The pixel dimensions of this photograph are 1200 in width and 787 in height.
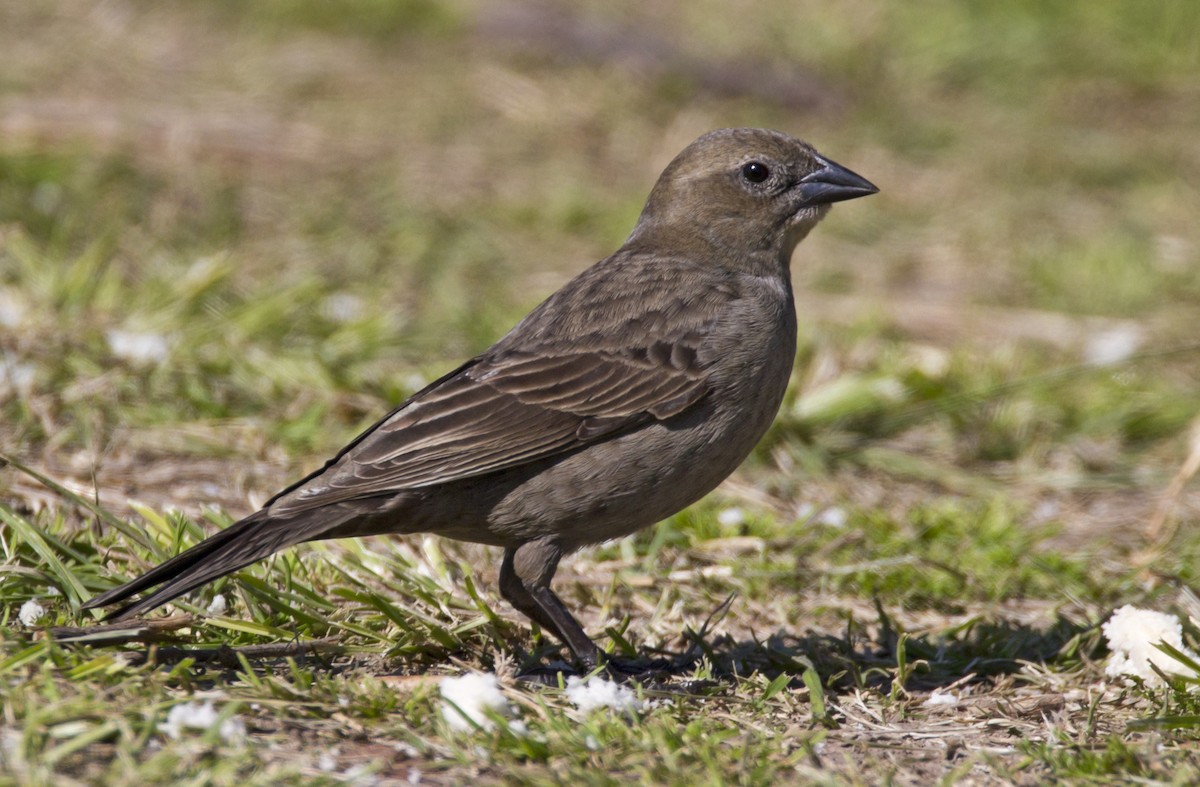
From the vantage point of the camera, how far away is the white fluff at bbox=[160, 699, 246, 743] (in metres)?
3.04

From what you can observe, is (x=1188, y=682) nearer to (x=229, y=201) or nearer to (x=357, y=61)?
(x=229, y=201)

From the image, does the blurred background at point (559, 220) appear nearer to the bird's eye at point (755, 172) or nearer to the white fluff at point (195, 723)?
the bird's eye at point (755, 172)

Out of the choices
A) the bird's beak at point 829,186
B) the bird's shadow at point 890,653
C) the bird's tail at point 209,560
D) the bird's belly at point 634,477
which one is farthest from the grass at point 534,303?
the bird's beak at point 829,186

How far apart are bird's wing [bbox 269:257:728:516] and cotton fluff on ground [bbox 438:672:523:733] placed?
0.77 metres

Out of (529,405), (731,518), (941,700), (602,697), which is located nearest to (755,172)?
(731,518)

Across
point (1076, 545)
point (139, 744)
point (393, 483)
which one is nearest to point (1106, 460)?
point (1076, 545)

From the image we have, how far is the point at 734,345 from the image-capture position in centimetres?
437

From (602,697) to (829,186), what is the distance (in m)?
2.28

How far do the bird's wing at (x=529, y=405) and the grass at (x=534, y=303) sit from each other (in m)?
0.35

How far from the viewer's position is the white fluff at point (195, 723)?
304cm

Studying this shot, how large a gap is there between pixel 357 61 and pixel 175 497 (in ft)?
22.1

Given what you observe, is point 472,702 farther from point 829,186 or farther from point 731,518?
point 829,186

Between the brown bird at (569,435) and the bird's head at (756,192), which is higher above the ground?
the bird's head at (756,192)

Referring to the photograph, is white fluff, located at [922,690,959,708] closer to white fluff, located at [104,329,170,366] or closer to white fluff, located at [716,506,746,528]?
white fluff, located at [716,506,746,528]
